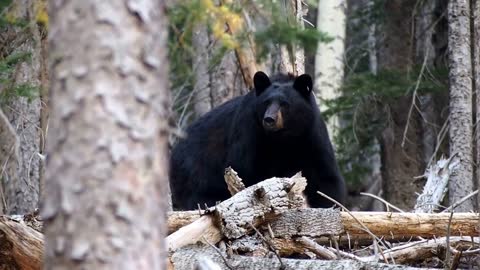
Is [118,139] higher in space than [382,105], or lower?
lower

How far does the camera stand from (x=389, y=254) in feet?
22.1

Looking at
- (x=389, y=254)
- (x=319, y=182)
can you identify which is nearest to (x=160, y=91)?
(x=389, y=254)

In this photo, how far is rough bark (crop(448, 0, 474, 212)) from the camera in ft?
40.9

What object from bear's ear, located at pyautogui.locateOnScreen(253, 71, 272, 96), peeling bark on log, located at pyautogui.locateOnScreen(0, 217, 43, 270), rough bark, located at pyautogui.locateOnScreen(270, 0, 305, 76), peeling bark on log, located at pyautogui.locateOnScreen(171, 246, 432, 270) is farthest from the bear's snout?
peeling bark on log, located at pyautogui.locateOnScreen(0, 217, 43, 270)

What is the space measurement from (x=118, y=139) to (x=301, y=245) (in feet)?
13.5

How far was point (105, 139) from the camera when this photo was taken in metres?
3.36

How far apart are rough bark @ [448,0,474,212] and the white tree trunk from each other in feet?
18.2

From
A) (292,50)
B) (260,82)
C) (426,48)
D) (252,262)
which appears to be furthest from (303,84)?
(426,48)

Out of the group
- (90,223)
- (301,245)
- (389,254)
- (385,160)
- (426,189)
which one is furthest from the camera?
(385,160)

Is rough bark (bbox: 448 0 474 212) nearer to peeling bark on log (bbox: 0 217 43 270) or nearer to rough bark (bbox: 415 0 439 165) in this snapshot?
rough bark (bbox: 415 0 439 165)

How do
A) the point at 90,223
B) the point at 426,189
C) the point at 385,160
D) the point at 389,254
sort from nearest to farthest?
the point at 90,223
the point at 389,254
the point at 426,189
the point at 385,160

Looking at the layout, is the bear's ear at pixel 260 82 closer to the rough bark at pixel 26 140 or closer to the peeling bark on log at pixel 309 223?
the rough bark at pixel 26 140

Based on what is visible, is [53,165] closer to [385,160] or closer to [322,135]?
[322,135]

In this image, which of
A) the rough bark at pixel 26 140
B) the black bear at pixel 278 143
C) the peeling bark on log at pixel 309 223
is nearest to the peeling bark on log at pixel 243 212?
the peeling bark on log at pixel 309 223
